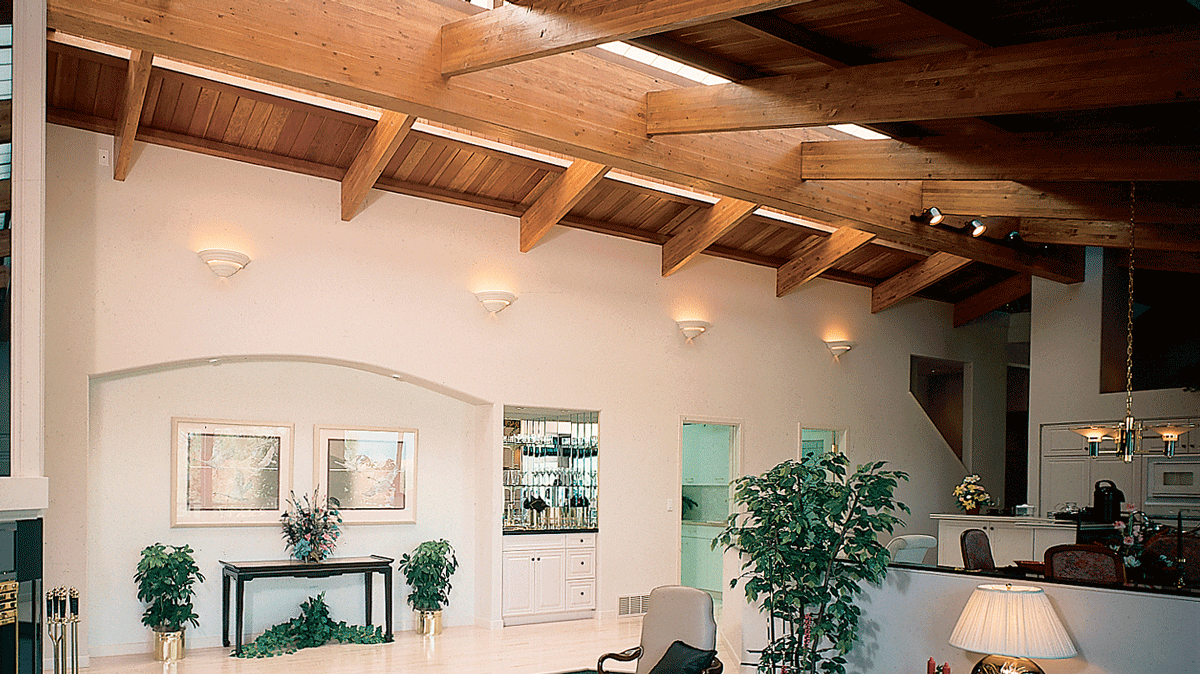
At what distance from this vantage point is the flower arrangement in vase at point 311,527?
7.92m

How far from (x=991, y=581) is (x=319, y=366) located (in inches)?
219

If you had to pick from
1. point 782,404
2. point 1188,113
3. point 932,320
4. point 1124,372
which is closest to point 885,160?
point 1188,113

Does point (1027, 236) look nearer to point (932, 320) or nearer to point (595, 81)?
point (932, 320)

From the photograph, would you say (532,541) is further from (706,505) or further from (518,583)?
(706,505)

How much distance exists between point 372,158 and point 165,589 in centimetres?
338

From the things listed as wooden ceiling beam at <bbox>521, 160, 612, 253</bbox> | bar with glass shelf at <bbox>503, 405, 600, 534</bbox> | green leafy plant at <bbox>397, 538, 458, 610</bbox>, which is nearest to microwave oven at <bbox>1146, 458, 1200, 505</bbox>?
bar with glass shelf at <bbox>503, 405, 600, 534</bbox>

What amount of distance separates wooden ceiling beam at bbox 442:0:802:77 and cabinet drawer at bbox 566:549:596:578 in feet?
16.8

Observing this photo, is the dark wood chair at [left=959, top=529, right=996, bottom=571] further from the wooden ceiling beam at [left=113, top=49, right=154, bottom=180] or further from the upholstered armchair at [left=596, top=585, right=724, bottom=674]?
the wooden ceiling beam at [left=113, top=49, right=154, bottom=180]

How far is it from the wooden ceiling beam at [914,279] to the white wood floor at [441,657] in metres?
5.37

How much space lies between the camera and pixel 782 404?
11016mm

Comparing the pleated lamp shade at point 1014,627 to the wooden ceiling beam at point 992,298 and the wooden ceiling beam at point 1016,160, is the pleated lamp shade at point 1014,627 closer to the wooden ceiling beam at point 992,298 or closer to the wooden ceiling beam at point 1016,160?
the wooden ceiling beam at point 1016,160

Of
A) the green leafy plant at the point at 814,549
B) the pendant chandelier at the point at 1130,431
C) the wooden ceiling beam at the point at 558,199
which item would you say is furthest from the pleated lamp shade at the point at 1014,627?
the wooden ceiling beam at the point at 558,199

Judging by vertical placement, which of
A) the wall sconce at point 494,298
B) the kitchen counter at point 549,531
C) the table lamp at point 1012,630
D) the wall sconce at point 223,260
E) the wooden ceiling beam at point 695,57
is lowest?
the kitchen counter at point 549,531

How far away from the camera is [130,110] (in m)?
6.31
